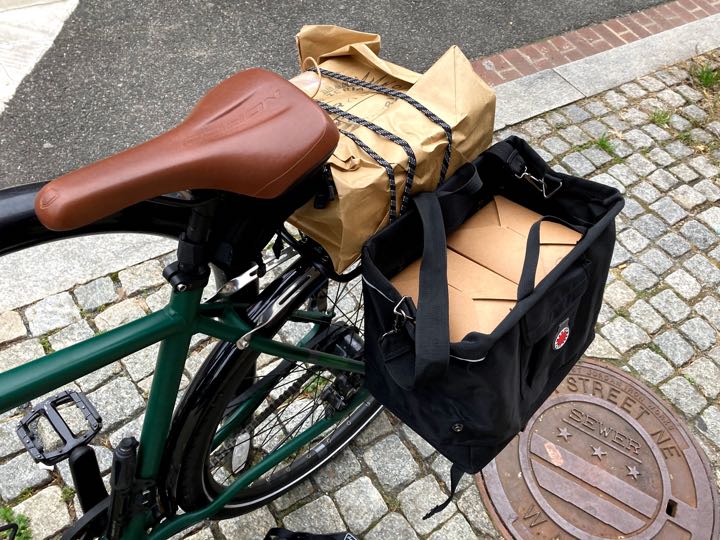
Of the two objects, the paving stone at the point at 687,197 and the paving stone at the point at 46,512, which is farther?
the paving stone at the point at 687,197

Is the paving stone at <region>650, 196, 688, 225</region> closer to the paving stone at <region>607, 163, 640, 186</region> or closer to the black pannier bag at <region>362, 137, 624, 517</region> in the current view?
the paving stone at <region>607, 163, 640, 186</region>

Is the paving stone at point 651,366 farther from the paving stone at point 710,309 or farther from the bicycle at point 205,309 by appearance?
the bicycle at point 205,309

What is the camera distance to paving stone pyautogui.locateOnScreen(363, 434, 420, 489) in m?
2.62

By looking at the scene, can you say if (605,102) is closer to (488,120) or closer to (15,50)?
(488,120)

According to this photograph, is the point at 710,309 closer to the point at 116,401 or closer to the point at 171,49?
the point at 116,401

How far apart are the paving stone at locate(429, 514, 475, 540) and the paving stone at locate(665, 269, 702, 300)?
5.62 feet

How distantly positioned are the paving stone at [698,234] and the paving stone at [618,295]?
0.58m

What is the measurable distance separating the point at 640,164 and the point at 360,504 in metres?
2.71

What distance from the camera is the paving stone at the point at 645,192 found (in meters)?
3.76

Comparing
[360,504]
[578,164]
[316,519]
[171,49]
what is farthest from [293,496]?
[171,49]

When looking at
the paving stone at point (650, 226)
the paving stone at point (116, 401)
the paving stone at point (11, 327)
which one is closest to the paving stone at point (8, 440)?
the paving stone at point (116, 401)

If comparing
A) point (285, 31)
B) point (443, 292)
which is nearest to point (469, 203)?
point (443, 292)

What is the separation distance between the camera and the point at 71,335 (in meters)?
2.87

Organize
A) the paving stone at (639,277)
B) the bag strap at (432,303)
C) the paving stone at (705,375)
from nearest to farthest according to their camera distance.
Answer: the bag strap at (432,303) → the paving stone at (705,375) → the paving stone at (639,277)
